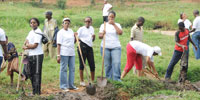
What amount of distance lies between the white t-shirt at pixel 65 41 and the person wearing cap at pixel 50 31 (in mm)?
2327

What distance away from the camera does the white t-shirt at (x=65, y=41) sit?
26.5ft

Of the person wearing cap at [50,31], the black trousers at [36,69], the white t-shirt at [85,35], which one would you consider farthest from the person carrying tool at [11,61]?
the person wearing cap at [50,31]

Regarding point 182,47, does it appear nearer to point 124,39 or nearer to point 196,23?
point 196,23

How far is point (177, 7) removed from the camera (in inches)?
1048

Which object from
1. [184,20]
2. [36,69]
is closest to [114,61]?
[36,69]

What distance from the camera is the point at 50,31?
35.8 ft

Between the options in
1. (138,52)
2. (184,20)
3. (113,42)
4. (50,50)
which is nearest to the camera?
(113,42)

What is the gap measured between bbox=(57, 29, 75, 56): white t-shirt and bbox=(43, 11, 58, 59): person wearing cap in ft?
7.63

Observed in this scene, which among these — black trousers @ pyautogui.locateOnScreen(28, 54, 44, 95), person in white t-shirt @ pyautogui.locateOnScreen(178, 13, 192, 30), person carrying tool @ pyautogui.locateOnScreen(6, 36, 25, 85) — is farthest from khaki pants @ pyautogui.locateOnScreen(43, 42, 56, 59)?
person in white t-shirt @ pyautogui.locateOnScreen(178, 13, 192, 30)

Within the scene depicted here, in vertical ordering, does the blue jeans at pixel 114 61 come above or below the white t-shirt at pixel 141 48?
below

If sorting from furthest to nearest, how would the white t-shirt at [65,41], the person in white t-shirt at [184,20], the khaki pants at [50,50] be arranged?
1. the person in white t-shirt at [184,20]
2. the khaki pants at [50,50]
3. the white t-shirt at [65,41]

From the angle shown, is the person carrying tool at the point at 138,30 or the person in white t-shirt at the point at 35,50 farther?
the person carrying tool at the point at 138,30

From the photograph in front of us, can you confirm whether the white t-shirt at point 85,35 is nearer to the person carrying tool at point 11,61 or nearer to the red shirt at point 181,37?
the person carrying tool at point 11,61

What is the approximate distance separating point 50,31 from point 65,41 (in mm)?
2925
